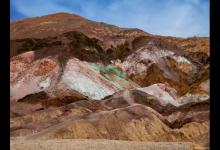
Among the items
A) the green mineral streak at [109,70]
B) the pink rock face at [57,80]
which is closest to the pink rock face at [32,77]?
the pink rock face at [57,80]

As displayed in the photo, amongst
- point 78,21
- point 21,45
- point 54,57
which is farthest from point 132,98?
point 78,21

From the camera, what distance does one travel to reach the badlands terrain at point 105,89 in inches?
1069

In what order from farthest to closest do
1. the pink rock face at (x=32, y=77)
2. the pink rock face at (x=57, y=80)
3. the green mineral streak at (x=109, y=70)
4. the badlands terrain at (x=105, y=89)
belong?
the green mineral streak at (x=109, y=70)
the pink rock face at (x=32, y=77)
the pink rock face at (x=57, y=80)
the badlands terrain at (x=105, y=89)

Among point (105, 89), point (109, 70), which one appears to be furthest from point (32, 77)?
point (109, 70)

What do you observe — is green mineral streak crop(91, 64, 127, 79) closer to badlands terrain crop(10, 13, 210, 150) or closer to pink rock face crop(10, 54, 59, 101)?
badlands terrain crop(10, 13, 210, 150)

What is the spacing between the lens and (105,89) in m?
44.7

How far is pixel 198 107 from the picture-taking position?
123ft

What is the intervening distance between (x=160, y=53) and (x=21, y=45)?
54.4ft

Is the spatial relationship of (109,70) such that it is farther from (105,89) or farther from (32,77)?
(32,77)

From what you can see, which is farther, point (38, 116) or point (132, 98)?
point (132, 98)

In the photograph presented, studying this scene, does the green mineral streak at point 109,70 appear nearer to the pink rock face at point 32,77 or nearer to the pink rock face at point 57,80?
the pink rock face at point 57,80

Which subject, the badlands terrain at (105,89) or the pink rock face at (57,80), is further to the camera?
the pink rock face at (57,80)
